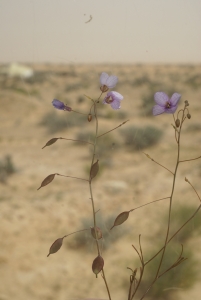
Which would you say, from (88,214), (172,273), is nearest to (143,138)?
(88,214)

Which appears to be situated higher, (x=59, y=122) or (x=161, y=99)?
(x=161, y=99)

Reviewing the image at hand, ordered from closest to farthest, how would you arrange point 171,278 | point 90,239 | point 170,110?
1. point 170,110
2. point 171,278
3. point 90,239

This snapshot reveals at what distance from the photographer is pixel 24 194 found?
14.9 feet

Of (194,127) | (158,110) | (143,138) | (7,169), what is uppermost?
(158,110)

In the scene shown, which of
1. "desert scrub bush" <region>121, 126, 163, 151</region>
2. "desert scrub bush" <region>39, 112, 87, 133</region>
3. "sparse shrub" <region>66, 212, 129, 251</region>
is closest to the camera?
"sparse shrub" <region>66, 212, 129, 251</region>

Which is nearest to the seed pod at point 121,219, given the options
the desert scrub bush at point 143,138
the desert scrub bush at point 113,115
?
the desert scrub bush at point 143,138

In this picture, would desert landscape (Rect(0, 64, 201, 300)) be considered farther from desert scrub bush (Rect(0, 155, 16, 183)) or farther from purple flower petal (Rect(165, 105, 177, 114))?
purple flower petal (Rect(165, 105, 177, 114))

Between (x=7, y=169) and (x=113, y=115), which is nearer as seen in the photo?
(x=7, y=169)

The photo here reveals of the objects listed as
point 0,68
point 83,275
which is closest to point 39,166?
point 83,275

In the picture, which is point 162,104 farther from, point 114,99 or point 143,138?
point 143,138

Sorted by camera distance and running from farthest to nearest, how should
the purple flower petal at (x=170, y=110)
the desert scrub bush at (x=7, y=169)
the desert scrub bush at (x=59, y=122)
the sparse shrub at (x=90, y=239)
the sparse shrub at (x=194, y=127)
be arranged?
the desert scrub bush at (x=59, y=122) < the sparse shrub at (x=194, y=127) < the desert scrub bush at (x=7, y=169) < the sparse shrub at (x=90, y=239) < the purple flower petal at (x=170, y=110)

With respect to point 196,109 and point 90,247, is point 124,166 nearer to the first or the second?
point 90,247

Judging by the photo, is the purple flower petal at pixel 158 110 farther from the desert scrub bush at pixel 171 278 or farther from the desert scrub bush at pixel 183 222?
the desert scrub bush at pixel 183 222

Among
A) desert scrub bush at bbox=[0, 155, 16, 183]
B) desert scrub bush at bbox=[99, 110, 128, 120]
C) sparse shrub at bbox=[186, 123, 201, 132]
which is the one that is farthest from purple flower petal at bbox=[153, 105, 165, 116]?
desert scrub bush at bbox=[99, 110, 128, 120]
